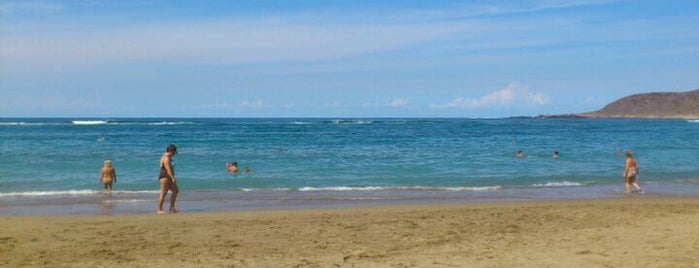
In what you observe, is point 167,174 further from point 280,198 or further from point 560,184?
point 560,184

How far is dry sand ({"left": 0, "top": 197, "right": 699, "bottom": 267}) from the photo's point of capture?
27.6 feet

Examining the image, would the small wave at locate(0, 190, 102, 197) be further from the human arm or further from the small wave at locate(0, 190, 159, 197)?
the human arm

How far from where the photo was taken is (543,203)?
15320 millimetres

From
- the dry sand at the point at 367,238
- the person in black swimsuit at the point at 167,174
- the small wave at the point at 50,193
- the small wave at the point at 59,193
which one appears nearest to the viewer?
the dry sand at the point at 367,238

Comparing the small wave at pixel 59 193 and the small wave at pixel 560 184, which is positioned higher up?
the small wave at pixel 560 184

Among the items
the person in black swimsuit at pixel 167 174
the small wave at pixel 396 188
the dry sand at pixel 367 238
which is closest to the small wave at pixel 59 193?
the small wave at pixel 396 188

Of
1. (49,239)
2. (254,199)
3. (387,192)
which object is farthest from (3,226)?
(387,192)

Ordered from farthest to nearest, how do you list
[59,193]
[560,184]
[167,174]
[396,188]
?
[560,184] < [396,188] < [59,193] < [167,174]

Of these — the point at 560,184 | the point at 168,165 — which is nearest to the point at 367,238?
the point at 168,165

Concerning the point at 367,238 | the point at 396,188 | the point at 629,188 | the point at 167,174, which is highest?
the point at 167,174

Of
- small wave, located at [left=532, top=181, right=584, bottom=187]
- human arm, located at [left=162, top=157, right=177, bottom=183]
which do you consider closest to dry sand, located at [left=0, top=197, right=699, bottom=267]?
human arm, located at [left=162, top=157, right=177, bottom=183]

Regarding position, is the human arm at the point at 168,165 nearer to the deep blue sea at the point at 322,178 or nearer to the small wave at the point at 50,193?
the deep blue sea at the point at 322,178

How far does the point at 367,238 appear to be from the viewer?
1012 cm

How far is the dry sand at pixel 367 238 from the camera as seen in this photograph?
8.42m
